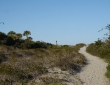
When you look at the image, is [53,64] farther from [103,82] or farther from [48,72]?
[103,82]

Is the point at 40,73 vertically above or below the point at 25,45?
below

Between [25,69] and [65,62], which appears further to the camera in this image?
[65,62]

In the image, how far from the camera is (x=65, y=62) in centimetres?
1630

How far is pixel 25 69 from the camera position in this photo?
1285 cm

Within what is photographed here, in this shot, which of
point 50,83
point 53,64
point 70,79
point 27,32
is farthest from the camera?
point 27,32

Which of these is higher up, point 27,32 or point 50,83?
point 27,32

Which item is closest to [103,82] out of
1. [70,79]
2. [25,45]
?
[70,79]

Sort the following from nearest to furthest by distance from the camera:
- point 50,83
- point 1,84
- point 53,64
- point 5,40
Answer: point 1,84, point 50,83, point 53,64, point 5,40

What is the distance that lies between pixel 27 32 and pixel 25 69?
150ft

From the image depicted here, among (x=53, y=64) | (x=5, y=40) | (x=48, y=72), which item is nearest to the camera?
(x=48, y=72)

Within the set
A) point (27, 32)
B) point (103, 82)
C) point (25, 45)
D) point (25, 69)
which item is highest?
point (27, 32)

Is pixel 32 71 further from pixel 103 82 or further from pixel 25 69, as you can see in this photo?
pixel 103 82

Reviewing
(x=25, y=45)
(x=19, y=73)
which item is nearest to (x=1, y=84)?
(x=19, y=73)

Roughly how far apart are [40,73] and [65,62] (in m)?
3.84
